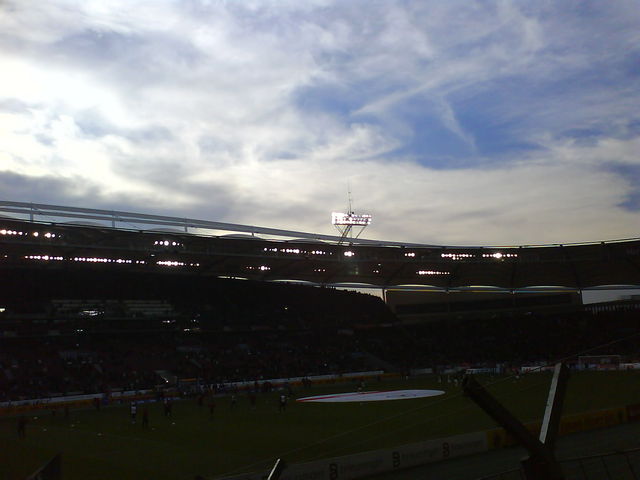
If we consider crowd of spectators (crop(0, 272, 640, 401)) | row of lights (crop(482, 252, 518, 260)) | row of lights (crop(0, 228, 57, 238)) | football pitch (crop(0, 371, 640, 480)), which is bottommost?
football pitch (crop(0, 371, 640, 480))

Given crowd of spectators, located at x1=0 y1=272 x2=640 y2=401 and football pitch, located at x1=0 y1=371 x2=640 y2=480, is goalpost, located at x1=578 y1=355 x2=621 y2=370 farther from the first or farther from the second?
football pitch, located at x1=0 y1=371 x2=640 y2=480

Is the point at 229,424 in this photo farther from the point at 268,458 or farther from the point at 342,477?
the point at 342,477

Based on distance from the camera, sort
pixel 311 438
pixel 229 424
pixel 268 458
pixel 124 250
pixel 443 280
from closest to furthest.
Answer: pixel 268 458 < pixel 311 438 < pixel 229 424 < pixel 124 250 < pixel 443 280

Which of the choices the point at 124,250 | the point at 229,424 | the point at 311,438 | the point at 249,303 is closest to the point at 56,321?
the point at 124,250

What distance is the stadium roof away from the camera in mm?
51281

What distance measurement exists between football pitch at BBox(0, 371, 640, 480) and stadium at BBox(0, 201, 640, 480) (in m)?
0.18

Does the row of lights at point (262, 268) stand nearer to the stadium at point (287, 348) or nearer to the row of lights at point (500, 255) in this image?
the stadium at point (287, 348)

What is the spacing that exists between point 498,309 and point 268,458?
68.3 m

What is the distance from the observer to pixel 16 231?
49094mm

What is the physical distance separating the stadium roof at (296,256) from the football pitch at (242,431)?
52.3 ft

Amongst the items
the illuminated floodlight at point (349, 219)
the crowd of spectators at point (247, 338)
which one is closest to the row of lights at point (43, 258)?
the crowd of spectators at point (247, 338)

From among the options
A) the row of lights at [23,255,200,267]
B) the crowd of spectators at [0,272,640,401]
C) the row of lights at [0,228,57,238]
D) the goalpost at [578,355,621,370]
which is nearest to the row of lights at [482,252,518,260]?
the crowd of spectators at [0,272,640,401]

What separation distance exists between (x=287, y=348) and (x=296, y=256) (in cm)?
1095

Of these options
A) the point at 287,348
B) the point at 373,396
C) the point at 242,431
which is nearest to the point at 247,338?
the point at 287,348
